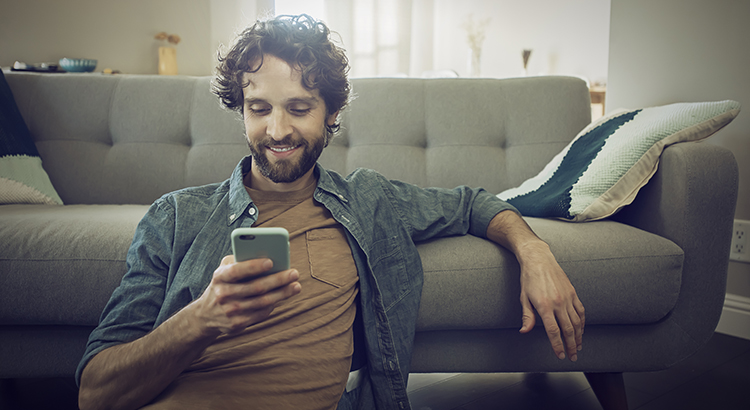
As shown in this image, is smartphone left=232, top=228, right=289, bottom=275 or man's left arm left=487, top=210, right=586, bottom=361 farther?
man's left arm left=487, top=210, right=586, bottom=361

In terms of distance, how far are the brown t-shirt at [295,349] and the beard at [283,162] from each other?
0.23 feet

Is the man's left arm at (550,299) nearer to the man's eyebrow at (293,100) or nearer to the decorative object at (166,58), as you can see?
the man's eyebrow at (293,100)

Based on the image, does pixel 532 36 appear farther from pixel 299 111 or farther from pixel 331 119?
pixel 299 111

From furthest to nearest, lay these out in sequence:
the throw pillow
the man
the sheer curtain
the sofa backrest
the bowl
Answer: the sheer curtain
the bowl
the sofa backrest
the throw pillow
the man

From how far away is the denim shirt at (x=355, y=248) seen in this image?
0.75m

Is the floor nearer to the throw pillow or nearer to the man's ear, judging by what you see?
the throw pillow

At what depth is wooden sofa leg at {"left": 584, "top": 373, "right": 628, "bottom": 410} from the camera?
3.59 feet

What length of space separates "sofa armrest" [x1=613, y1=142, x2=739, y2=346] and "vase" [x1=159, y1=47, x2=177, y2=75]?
12.3 feet

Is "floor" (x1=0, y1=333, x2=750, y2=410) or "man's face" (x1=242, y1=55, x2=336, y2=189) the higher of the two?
"man's face" (x1=242, y1=55, x2=336, y2=189)

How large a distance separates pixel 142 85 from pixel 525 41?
11.3 ft

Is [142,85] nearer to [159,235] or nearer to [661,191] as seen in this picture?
[159,235]

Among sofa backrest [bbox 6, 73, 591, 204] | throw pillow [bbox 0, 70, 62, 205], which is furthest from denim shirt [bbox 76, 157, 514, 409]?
throw pillow [bbox 0, 70, 62, 205]

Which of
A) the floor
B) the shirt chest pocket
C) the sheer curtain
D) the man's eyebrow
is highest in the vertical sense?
the sheer curtain

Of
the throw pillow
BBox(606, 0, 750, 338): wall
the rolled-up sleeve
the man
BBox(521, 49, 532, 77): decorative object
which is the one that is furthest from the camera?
BBox(521, 49, 532, 77): decorative object
